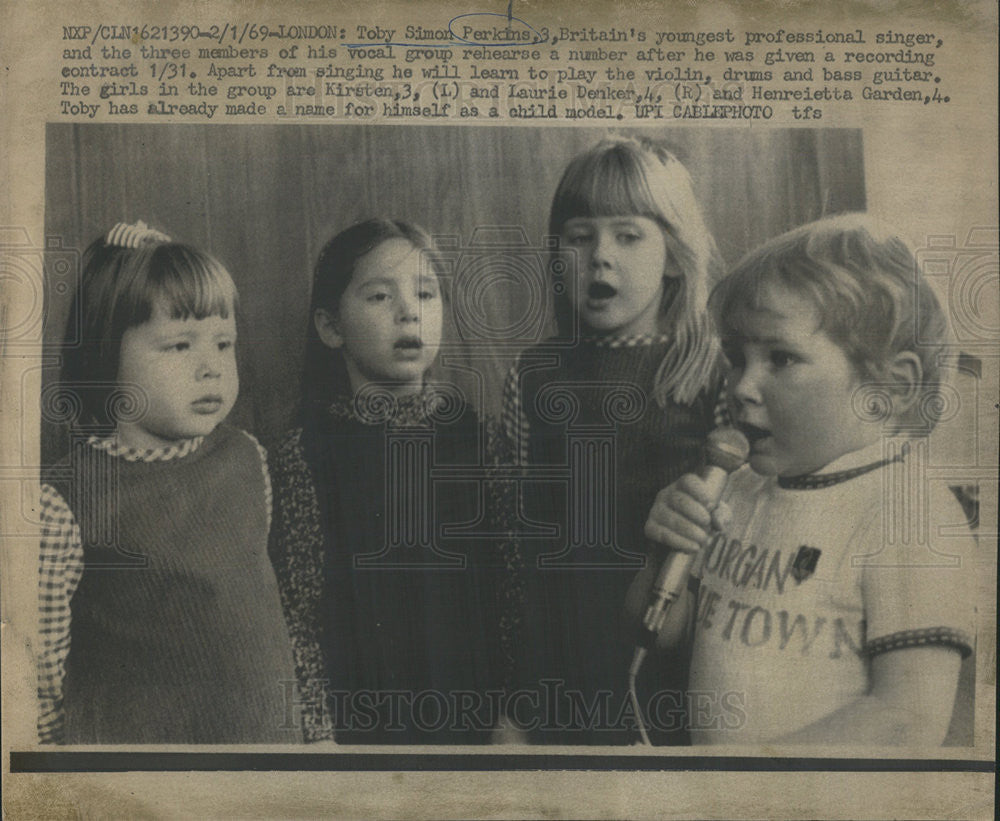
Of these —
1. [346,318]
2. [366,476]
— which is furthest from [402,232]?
[366,476]

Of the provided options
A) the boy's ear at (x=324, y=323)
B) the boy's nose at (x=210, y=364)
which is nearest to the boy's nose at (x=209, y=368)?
the boy's nose at (x=210, y=364)

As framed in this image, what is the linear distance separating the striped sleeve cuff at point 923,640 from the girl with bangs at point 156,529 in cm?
157

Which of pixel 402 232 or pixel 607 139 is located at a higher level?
pixel 607 139

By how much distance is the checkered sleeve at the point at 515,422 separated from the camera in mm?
2516

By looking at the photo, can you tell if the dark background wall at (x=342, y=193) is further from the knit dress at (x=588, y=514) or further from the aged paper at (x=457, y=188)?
the knit dress at (x=588, y=514)

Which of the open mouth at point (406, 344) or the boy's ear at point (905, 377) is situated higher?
the open mouth at point (406, 344)

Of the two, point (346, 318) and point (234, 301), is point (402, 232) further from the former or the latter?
point (234, 301)

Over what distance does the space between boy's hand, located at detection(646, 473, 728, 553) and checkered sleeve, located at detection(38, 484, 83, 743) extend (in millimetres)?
1548

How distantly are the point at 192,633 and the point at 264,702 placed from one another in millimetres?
266

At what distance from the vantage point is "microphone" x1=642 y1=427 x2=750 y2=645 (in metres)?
2.50

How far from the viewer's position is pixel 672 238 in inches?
100

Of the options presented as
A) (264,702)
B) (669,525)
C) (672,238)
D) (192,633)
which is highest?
(672,238)

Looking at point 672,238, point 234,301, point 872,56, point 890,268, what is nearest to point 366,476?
point 234,301

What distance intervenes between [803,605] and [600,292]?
998 millimetres
